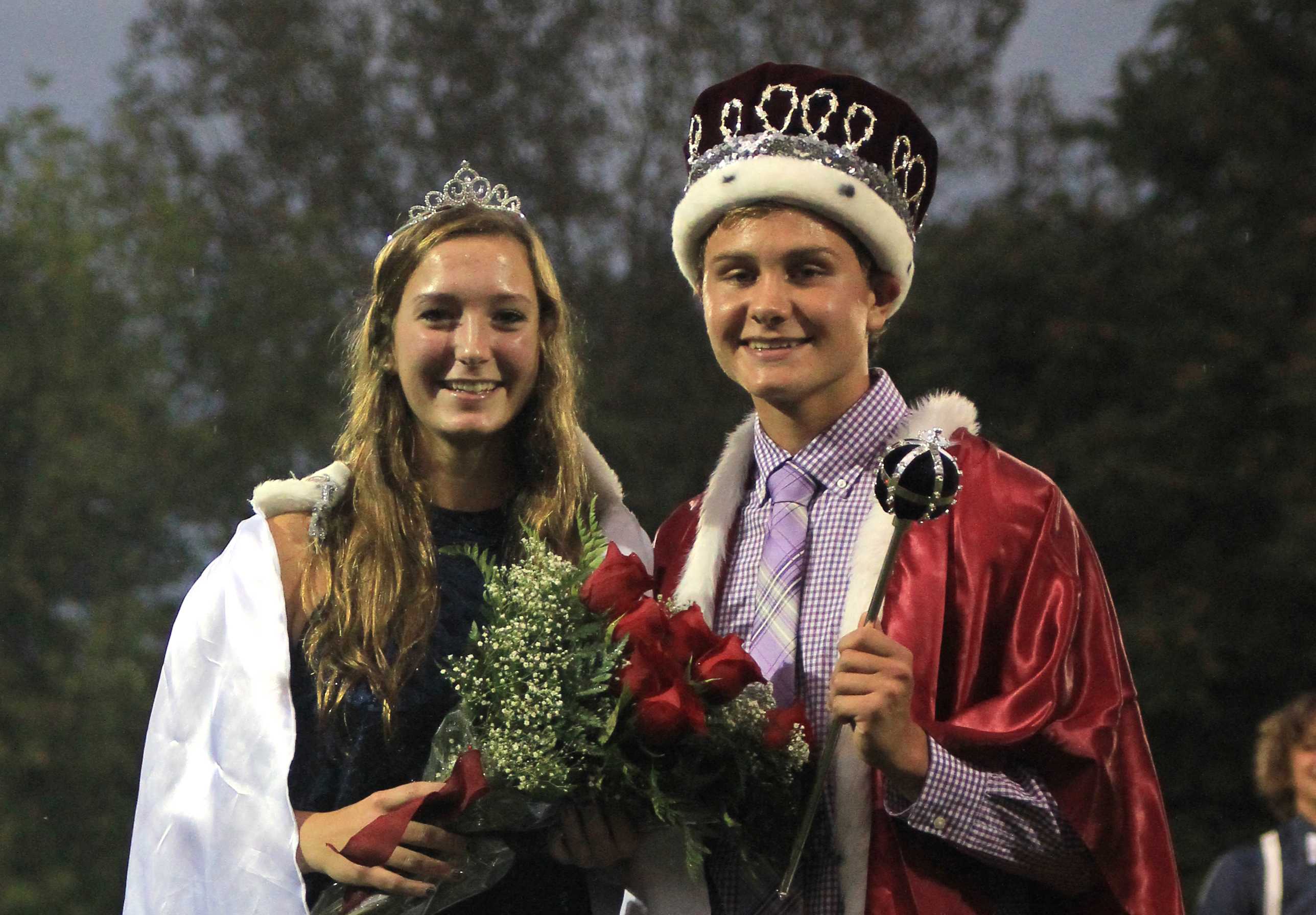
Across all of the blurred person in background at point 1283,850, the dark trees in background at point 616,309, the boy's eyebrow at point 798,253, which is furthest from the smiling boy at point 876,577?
the dark trees in background at point 616,309

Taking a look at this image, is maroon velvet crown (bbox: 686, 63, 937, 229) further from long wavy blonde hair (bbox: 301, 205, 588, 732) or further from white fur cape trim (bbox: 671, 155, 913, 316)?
long wavy blonde hair (bbox: 301, 205, 588, 732)

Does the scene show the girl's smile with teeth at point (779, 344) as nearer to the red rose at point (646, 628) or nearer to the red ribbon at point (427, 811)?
the red rose at point (646, 628)

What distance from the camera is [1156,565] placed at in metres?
11.1

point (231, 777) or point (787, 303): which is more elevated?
point (787, 303)

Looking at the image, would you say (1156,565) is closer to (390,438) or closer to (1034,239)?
(1034,239)

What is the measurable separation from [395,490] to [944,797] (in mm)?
1147

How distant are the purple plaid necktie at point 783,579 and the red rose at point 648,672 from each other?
307 mm

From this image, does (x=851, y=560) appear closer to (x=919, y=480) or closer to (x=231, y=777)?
(x=919, y=480)

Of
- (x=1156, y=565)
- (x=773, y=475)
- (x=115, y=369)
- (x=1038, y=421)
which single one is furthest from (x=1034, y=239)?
(x=773, y=475)

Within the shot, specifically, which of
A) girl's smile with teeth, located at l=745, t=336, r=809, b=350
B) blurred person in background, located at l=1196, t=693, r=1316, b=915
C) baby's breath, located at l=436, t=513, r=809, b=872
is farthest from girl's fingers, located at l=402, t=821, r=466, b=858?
blurred person in background, located at l=1196, t=693, r=1316, b=915

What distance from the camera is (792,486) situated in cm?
303

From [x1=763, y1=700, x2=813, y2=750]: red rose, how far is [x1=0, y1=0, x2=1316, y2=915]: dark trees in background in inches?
320

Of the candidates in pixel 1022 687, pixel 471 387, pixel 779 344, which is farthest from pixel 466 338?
pixel 1022 687

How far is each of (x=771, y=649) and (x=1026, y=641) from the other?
42 cm
